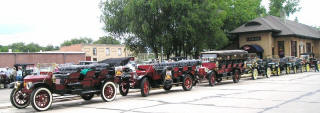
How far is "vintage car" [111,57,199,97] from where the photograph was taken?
14797 millimetres

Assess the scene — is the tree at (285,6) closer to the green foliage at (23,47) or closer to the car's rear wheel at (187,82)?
the car's rear wheel at (187,82)

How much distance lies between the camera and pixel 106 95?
1350 centimetres

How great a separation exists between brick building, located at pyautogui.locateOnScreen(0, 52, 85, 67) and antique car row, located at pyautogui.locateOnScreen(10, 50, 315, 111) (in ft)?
109

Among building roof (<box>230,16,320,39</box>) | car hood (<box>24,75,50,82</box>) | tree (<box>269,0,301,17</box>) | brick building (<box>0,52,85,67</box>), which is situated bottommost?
car hood (<box>24,75,50,82</box>)

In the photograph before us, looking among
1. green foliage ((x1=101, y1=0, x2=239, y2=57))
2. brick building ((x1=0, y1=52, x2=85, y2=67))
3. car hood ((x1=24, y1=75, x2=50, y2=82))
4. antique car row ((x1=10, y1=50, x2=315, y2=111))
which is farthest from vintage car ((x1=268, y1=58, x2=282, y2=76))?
Result: brick building ((x1=0, y1=52, x2=85, y2=67))

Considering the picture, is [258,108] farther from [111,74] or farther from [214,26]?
[214,26]

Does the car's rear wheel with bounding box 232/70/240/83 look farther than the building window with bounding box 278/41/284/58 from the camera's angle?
No

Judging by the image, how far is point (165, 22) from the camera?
31.8 meters

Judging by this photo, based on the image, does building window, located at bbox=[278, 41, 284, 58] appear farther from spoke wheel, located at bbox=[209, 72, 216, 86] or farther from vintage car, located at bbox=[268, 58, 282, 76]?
spoke wheel, located at bbox=[209, 72, 216, 86]

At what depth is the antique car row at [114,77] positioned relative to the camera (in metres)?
11.5

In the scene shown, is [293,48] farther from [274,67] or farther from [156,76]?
[156,76]

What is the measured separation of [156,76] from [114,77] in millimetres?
2277

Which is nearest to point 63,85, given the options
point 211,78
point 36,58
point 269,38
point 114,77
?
point 114,77

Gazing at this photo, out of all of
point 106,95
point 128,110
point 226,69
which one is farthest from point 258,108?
point 226,69
